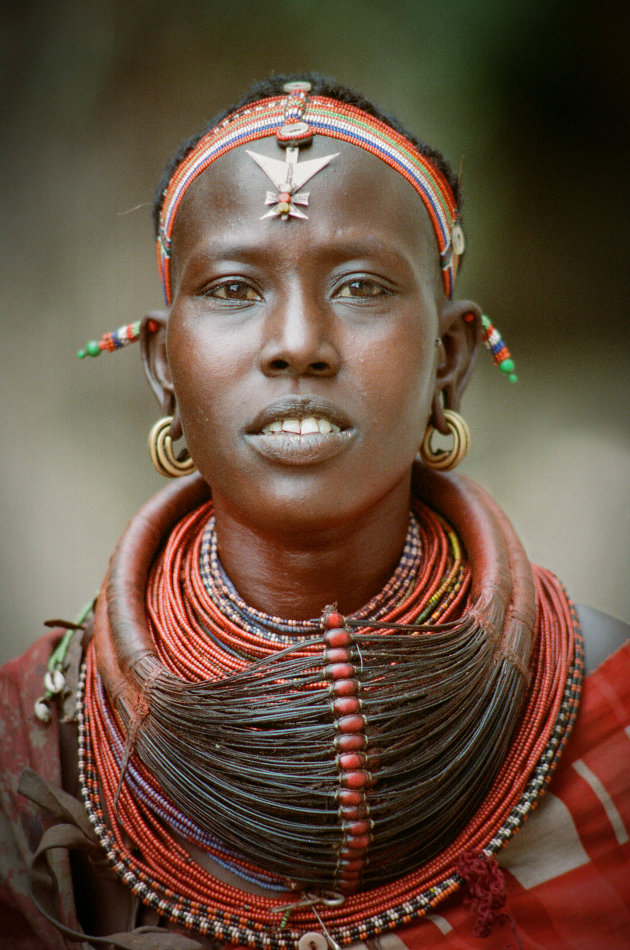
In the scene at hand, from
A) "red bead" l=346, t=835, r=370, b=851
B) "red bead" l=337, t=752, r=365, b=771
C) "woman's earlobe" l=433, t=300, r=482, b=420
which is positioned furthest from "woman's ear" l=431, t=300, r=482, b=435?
"red bead" l=346, t=835, r=370, b=851

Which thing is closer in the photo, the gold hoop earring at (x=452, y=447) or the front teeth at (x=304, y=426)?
the front teeth at (x=304, y=426)

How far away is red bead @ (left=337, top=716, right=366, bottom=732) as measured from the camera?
5.72ft

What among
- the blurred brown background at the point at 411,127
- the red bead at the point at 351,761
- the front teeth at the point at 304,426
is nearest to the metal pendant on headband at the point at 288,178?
the front teeth at the point at 304,426

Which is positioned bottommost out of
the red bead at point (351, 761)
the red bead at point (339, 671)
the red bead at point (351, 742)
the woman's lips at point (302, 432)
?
the red bead at point (351, 761)

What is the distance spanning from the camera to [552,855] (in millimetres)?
1910

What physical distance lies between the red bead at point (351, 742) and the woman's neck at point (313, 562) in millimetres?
392

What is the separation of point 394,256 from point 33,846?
4.62ft

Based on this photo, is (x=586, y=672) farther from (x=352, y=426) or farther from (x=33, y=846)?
(x=33, y=846)

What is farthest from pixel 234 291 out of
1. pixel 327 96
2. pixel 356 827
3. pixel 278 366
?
pixel 356 827

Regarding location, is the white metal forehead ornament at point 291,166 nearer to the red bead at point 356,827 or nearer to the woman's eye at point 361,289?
the woman's eye at point 361,289

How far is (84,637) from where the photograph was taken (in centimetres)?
222

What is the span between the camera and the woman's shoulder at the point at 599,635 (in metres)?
2.14

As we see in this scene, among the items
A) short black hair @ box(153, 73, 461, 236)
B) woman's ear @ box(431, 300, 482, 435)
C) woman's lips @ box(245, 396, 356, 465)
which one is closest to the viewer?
woman's lips @ box(245, 396, 356, 465)

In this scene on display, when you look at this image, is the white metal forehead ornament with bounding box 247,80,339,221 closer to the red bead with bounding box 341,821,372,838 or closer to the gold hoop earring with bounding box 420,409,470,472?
the gold hoop earring with bounding box 420,409,470,472
